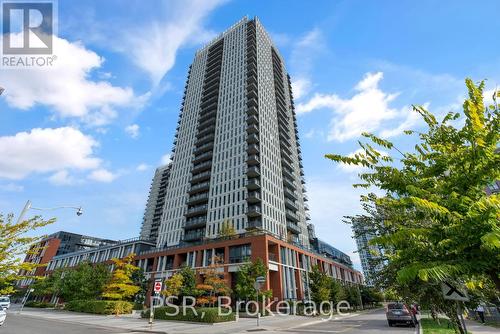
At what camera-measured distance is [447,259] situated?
160 inches

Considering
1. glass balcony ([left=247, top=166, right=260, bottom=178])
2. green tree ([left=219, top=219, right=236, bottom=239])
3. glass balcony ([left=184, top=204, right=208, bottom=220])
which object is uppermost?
glass balcony ([left=247, top=166, right=260, bottom=178])

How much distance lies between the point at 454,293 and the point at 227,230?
4204 cm

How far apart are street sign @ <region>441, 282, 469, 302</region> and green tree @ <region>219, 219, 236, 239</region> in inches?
1490

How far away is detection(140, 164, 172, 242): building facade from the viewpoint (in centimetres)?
10643

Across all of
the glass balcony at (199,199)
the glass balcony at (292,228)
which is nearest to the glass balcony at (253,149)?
the glass balcony at (199,199)

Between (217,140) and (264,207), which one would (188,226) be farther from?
(217,140)

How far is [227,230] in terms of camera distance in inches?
1877

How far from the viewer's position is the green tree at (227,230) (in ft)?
148

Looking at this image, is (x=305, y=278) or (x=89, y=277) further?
(x=305, y=278)

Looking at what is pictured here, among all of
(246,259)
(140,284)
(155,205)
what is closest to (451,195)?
(246,259)

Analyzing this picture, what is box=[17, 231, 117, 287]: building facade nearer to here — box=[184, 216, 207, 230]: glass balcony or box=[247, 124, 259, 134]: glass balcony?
box=[184, 216, 207, 230]: glass balcony

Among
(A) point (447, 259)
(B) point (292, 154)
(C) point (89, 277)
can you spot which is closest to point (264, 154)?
(B) point (292, 154)

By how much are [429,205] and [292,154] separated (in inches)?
3034

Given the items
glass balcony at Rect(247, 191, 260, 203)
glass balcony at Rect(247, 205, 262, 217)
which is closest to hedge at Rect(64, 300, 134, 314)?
glass balcony at Rect(247, 205, 262, 217)
